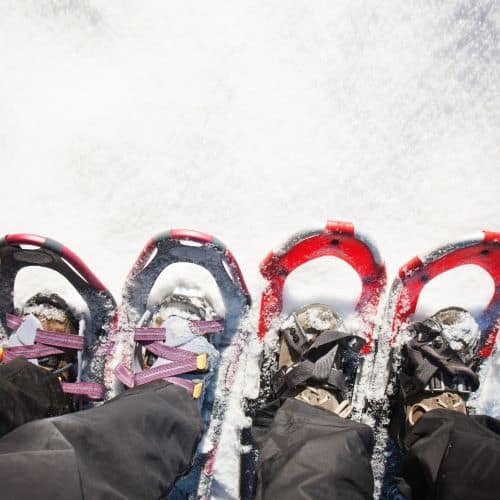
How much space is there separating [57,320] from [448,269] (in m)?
1.16

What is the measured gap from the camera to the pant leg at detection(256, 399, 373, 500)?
879 millimetres

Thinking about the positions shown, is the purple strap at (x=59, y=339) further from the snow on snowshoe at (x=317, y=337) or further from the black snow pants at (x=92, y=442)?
the snow on snowshoe at (x=317, y=337)

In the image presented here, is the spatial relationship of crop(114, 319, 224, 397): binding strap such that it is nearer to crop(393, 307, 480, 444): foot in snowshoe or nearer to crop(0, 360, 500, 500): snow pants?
crop(0, 360, 500, 500): snow pants

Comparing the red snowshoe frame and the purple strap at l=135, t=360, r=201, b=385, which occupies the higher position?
the red snowshoe frame

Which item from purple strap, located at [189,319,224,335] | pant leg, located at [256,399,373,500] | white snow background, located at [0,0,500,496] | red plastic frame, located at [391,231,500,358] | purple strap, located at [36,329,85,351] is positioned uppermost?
white snow background, located at [0,0,500,496]

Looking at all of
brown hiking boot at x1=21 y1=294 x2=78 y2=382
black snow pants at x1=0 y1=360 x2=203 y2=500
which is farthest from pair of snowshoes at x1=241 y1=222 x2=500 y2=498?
brown hiking boot at x1=21 y1=294 x2=78 y2=382

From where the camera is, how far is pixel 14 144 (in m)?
1.56

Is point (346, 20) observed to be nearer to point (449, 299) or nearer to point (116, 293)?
point (449, 299)

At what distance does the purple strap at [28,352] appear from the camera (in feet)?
4.31

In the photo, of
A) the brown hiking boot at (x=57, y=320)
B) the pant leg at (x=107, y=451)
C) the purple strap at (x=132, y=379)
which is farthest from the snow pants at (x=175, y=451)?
the brown hiking boot at (x=57, y=320)

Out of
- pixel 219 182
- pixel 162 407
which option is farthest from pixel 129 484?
pixel 219 182

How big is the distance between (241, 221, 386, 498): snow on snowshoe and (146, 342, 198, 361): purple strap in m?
0.23

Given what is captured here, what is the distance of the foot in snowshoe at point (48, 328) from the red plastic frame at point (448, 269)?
96cm

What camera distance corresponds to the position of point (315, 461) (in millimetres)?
904
